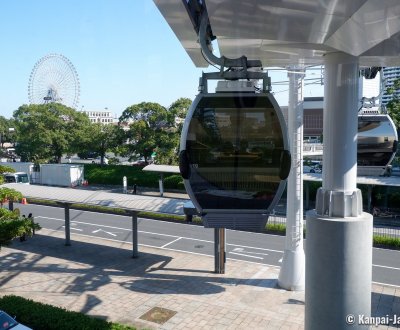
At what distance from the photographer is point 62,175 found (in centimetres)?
3356

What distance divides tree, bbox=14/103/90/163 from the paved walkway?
2468 centimetres

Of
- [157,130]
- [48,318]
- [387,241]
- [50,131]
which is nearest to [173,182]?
[157,130]

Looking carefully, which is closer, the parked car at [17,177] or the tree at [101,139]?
the parked car at [17,177]

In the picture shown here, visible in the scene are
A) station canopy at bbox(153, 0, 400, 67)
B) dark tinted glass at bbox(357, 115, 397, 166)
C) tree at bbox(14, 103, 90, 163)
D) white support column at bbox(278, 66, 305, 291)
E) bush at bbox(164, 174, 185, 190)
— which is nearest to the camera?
station canopy at bbox(153, 0, 400, 67)

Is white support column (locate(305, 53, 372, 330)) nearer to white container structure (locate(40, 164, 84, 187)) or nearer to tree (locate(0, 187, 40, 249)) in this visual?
tree (locate(0, 187, 40, 249))

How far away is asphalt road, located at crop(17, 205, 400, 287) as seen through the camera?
47.3ft

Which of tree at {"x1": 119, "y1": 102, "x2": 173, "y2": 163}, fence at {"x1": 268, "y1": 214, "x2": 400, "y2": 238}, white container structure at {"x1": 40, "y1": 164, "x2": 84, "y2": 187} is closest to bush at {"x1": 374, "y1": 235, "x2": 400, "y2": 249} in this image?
fence at {"x1": 268, "y1": 214, "x2": 400, "y2": 238}

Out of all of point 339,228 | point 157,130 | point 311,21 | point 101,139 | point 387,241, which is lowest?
point 387,241

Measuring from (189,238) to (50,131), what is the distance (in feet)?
85.3

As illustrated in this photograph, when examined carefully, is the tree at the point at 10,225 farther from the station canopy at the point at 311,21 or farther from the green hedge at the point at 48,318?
the station canopy at the point at 311,21

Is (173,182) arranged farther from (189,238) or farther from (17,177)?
(17,177)

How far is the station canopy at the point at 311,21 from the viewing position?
2.26 meters

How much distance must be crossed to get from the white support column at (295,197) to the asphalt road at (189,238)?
126 inches

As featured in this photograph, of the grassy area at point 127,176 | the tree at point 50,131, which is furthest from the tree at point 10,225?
the tree at point 50,131
